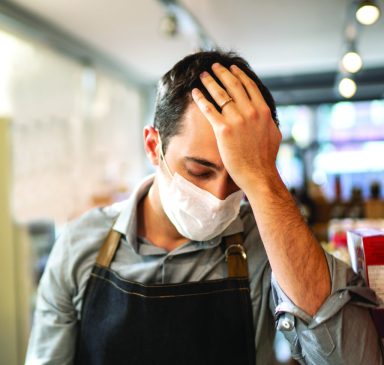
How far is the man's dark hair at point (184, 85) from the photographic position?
47.4 inches

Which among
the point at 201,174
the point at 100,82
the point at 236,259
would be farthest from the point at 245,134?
the point at 100,82

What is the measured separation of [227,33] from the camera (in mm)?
4574

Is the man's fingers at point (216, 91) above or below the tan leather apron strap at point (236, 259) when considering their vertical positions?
above

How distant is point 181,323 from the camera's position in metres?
1.18

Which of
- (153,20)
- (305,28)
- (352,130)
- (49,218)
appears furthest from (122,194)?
(352,130)

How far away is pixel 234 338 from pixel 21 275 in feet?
7.86

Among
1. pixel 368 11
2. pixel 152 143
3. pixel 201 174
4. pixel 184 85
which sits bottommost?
pixel 201 174

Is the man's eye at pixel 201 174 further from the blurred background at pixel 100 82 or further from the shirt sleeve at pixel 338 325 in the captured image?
the blurred background at pixel 100 82

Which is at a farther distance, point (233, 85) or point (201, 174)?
point (201, 174)

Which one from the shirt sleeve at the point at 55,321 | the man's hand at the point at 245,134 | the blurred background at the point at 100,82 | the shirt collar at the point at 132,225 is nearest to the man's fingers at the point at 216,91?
the man's hand at the point at 245,134

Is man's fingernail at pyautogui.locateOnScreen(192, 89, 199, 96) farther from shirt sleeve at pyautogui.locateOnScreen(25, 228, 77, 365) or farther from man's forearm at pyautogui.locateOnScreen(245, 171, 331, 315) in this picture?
shirt sleeve at pyautogui.locateOnScreen(25, 228, 77, 365)

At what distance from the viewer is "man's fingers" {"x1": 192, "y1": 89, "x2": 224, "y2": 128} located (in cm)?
107

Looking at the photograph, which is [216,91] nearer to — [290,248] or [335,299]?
[290,248]

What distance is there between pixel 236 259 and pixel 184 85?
0.50m
